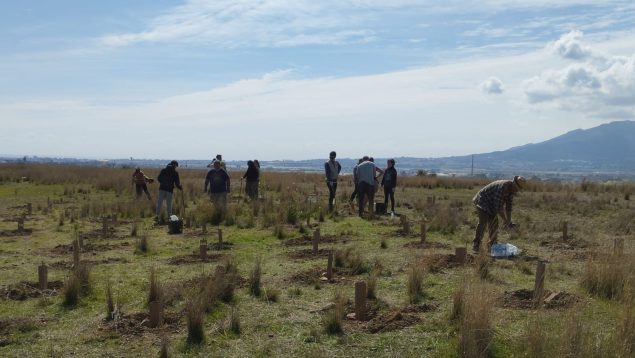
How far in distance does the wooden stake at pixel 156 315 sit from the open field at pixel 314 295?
0.29 ft

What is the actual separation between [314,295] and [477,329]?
125 inches

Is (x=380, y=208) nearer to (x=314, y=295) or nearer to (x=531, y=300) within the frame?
(x=314, y=295)

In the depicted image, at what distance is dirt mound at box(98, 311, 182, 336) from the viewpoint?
763 centimetres

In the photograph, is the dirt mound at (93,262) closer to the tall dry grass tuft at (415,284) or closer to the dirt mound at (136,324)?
the dirt mound at (136,324)

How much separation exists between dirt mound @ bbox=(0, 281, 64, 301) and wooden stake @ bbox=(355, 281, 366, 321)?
4450mm

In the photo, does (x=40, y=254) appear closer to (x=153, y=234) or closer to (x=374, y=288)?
(x=153, y=234)

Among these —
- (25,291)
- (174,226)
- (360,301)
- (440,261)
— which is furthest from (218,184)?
(360,301)

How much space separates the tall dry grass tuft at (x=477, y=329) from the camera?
6477mm

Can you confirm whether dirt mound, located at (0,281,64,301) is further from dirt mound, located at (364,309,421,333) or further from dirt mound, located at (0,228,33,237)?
dirt mound, located at (0,228,33,237)

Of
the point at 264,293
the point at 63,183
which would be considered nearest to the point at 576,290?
the point at 264,293

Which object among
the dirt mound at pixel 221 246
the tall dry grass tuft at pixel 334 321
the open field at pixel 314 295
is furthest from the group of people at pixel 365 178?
the tall dry grass tuft at pixel 334 321

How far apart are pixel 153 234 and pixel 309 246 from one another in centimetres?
457

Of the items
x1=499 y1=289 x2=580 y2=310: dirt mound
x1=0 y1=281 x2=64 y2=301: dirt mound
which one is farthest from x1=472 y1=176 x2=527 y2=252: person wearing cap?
x1=0 y1=281 x2=64 y2=301: dirt mound

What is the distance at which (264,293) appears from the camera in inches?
366
